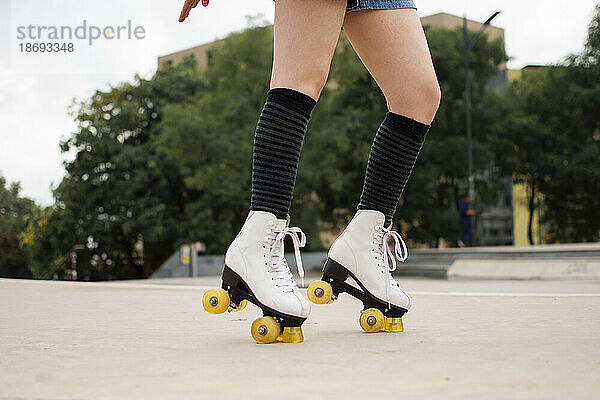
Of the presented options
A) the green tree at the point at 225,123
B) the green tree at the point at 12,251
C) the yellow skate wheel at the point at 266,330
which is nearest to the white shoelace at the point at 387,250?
the yellow skate wheel at the point at 266,330

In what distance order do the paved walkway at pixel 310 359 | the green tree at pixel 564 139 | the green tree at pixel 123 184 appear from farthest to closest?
the green tree at pixel 564 139, the green tree at pixel 123 184, the paved walkway at pixel 310 359

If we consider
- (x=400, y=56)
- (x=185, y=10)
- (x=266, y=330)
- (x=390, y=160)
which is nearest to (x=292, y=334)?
(x=266, y=330)

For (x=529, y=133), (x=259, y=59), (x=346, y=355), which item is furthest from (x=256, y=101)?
(x=346, y=355)

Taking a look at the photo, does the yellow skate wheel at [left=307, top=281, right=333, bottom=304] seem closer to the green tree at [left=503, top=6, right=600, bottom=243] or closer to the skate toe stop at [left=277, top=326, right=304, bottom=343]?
the skate toe stop at [left=277, top=326, right=304, bottom=343]

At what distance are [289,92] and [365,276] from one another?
73cm

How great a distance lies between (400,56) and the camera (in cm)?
257

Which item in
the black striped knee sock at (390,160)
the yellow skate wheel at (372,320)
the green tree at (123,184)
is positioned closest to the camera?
the yellow skate wheel at (372,320)

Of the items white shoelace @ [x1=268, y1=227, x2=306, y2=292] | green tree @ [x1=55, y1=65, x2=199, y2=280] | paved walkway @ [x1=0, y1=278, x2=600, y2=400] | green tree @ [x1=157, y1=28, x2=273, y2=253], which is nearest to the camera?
paved walkway @ [x1=0, y1=278, x2=600, y2=400]

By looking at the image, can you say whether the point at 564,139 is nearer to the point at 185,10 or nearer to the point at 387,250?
the point at 387,250

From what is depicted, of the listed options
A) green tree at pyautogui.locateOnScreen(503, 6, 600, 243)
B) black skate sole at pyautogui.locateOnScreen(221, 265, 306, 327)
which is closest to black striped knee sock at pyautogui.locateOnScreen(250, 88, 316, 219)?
black skate sole at pyautogui.locateOnScreen(221, 265, 306, 327)

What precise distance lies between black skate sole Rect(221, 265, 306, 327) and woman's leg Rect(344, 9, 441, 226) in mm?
616

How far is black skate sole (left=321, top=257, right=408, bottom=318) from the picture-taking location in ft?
8.39

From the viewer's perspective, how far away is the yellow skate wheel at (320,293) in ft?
8.29

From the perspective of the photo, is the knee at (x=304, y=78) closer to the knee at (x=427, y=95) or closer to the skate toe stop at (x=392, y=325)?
the knee at (x=427, y=95)
